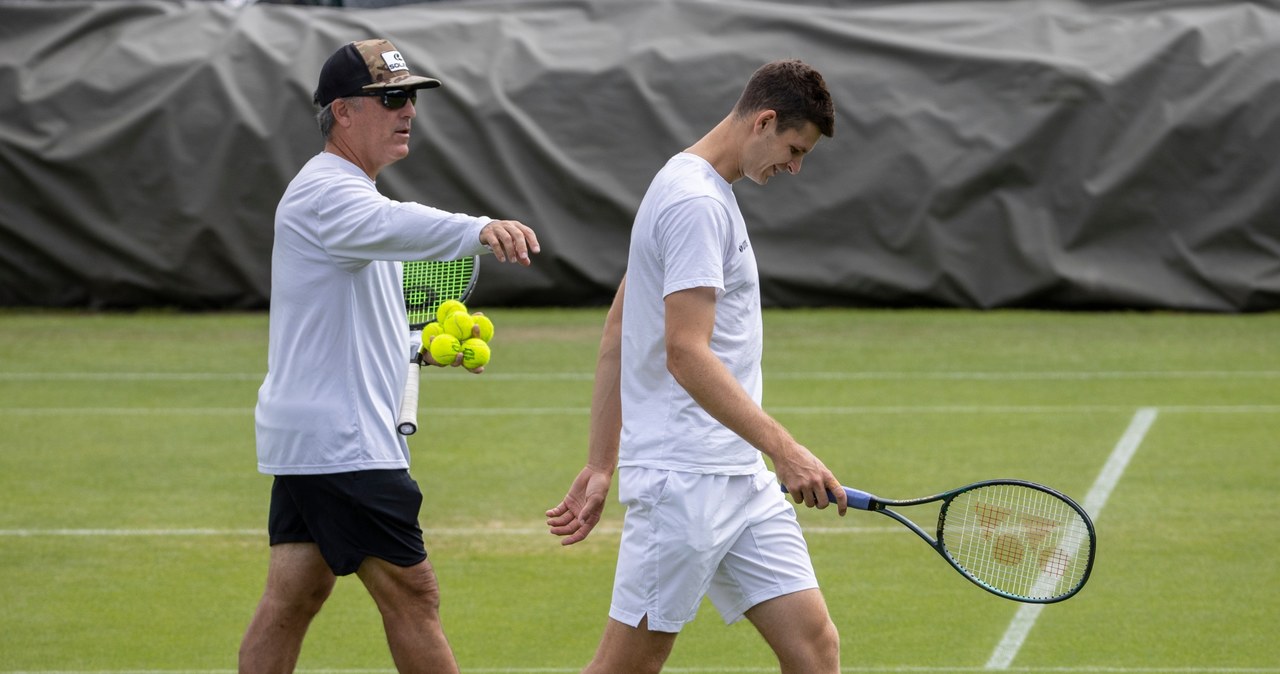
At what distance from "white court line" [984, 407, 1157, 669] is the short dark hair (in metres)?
2.61

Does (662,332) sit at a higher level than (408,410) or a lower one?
higher

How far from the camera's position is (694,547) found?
14.2 feet

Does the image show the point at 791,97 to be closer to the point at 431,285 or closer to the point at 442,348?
the point at 442,348

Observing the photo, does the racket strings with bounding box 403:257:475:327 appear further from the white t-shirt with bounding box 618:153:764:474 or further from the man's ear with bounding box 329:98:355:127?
the white t-shirt with bounding box 618:153:764:474

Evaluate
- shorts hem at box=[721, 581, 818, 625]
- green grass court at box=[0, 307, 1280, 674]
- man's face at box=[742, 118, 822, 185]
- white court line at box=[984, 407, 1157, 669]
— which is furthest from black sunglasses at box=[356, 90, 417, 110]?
white court line at box=[984, 407, 1157, 669]

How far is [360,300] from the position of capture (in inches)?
189

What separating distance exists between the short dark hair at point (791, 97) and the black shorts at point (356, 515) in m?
1.42

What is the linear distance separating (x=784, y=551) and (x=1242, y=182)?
1413 centimetres

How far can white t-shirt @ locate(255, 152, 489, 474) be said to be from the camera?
15.4 feet

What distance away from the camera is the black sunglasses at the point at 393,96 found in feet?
15.7

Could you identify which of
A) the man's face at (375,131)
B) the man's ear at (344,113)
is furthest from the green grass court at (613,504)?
the man's ear at (344,113)

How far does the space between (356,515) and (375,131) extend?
1049mm

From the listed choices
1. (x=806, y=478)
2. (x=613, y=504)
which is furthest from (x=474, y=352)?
(x=613, y=504)

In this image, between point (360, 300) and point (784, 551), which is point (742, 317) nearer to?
point (784, 551)
